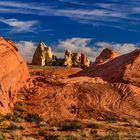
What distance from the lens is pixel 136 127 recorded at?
124ft

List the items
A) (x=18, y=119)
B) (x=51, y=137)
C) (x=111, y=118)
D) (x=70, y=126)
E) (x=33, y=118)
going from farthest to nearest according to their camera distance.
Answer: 1. (x=111, y=118)
2. (x=33, y=118)
3. (x=18, y=119)
4. (x=70, y=126)
5. (x=51, y=137)

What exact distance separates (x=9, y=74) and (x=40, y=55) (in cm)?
7936

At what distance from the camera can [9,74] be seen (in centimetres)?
4419

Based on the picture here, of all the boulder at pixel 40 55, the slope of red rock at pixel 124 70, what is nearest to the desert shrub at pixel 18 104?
the slope of red rock at pixel 124 70

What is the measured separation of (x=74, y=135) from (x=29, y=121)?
805 centimetres

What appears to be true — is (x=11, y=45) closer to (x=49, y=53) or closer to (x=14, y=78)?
(x=14, y=78)

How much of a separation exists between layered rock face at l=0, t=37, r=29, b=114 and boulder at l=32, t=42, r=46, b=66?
73374 millimetres

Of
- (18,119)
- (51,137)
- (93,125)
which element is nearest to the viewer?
(51,137)

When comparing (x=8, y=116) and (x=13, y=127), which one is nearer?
(x=13, y=127)

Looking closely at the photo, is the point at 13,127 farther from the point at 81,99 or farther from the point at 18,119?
the point at 81,99

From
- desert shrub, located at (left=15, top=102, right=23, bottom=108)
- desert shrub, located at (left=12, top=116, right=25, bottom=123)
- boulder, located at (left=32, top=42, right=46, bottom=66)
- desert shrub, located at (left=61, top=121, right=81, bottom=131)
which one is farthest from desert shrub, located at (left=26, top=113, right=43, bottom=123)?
boulder, located at (left=32, top=42, right=46, bottom=66)

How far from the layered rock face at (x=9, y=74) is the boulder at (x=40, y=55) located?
7337 centimetres

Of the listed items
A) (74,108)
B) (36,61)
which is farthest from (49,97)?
(36,61)

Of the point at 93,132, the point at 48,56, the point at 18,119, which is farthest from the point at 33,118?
the point at 48,56
